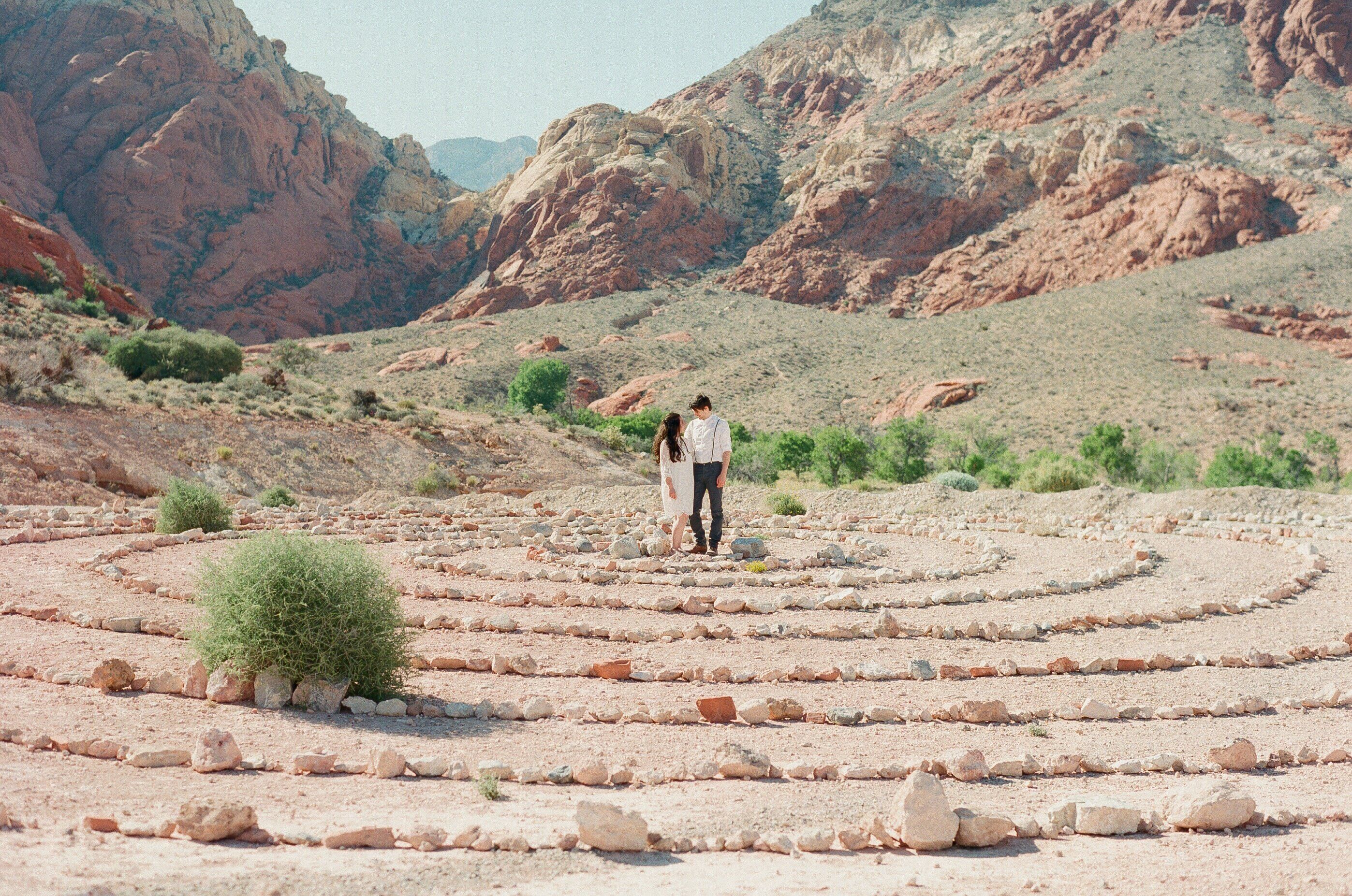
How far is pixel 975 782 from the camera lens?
196 inches

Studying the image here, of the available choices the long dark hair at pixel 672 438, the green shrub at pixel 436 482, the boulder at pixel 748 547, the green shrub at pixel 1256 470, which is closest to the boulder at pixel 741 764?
the long dark hair at pixel 672 438

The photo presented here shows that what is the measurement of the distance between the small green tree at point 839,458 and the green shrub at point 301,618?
30.6 m

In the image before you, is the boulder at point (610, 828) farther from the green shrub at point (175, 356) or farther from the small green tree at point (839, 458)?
the small green tree at point (839, 458)

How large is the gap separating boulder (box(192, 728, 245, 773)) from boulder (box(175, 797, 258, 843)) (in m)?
0.85

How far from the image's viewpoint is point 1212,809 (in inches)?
165

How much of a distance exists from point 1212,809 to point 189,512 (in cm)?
1381

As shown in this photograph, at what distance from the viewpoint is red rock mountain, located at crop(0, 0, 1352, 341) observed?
72500 mm

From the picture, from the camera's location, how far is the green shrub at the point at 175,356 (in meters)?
29.9

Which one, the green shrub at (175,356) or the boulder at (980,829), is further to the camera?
the green shrub at (175,356)

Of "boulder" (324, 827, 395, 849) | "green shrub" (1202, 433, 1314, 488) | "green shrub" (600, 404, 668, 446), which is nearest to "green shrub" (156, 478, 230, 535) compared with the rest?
"boulder" (324, 827, 395, 849)

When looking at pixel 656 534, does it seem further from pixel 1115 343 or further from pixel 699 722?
pixel 1115 343

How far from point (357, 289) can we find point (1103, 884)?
299 feet

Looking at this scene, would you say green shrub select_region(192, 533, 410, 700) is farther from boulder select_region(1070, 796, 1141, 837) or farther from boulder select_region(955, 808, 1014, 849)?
boulder select_region(1070, 796, 1141, 837)

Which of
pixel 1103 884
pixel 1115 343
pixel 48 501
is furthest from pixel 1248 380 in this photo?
pixel 1103 884
